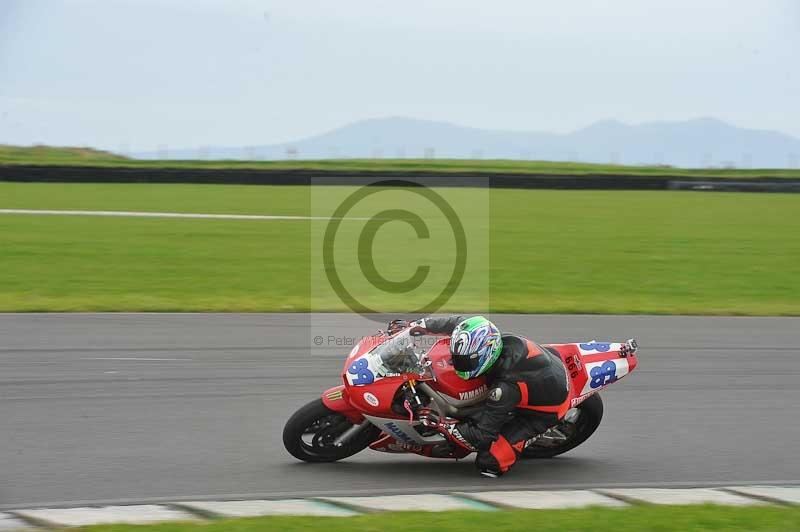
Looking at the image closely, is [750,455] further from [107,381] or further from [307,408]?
[107,381]

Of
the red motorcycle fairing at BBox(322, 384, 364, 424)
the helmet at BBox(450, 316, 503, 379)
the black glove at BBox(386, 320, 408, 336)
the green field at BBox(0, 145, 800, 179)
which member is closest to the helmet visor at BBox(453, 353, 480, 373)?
the helmet at BBox(450, 316, 503, 379)

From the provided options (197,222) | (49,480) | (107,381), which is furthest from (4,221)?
(49,480)

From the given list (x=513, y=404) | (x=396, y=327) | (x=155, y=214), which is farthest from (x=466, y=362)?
(x=155, y=214)

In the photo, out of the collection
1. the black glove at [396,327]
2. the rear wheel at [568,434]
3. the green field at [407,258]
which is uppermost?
the green field at [407,258]

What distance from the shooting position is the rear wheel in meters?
7.68

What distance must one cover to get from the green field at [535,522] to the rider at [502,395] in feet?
2.87

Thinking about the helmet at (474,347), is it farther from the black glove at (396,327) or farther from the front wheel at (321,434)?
the front wheel at (321,434)

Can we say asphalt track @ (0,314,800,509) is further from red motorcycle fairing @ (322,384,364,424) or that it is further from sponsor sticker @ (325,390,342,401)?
sponsor sticker @ (325,390,342,401)

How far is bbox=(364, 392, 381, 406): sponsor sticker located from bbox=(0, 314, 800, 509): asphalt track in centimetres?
59

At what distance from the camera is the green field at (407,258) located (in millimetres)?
15523

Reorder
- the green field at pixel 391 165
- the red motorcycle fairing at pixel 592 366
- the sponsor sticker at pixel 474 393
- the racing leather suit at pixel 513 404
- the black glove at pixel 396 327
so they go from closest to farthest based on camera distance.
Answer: the racing leather suit at pixel 513 404
the sponsor sticker at pixel 474 393
the black glove at pixel 396 327
the red motorcycle fairing at pixel 592 366
the green field at pixel 391 165

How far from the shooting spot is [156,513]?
6.09 metres

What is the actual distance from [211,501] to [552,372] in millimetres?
2613

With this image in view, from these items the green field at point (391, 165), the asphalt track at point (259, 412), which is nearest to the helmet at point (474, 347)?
the asphalt track at point (259, 412)
